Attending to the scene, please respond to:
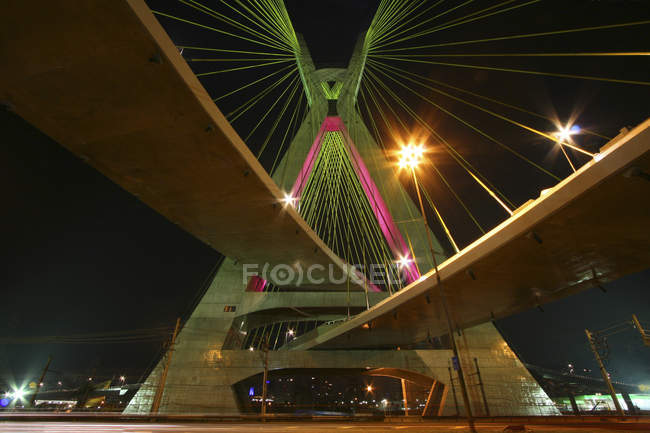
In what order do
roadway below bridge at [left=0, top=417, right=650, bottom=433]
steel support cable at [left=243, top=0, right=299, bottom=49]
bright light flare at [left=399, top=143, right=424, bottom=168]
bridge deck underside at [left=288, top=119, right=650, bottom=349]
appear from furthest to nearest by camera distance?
steel support cable at [left=243, top=0, right=299, bottom=49] → bright light flare at [left=399, top=143, right=424, bottom=168] → roadway below bridge at [left=0, top=417, right=650, bottom=433] → bridge deck underside at [left=288, top=119, right=650, bottom=349]

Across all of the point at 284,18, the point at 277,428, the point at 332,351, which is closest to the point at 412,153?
the point at 277,428

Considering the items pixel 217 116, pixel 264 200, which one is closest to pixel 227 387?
pixel 264 200

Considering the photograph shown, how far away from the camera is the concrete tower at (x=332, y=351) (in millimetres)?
20781

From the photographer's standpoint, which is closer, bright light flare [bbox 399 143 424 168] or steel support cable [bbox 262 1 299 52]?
bright light flare [bbox 399 143 424 168]

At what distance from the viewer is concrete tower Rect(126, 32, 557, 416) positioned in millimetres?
20781

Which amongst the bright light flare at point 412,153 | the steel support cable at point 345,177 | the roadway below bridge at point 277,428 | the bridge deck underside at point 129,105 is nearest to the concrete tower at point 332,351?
the steel support cable at point 345,177

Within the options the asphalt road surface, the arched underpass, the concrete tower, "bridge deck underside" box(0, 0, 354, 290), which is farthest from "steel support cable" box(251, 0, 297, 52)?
the arched underpass

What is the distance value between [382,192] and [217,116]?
49.6ft

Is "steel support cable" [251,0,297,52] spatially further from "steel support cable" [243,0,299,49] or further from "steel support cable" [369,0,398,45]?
"steel support cable" [369,0,398,45]

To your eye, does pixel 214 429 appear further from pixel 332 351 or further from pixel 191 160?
pixel 332 351

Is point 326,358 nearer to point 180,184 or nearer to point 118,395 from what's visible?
point 180,184

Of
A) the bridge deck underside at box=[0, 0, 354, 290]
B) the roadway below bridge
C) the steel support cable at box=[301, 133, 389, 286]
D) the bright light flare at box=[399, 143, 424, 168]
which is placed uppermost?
the steel support cable at box=[301, 133, 389, 286]

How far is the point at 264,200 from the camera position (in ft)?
43.9

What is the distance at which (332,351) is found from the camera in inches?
942
